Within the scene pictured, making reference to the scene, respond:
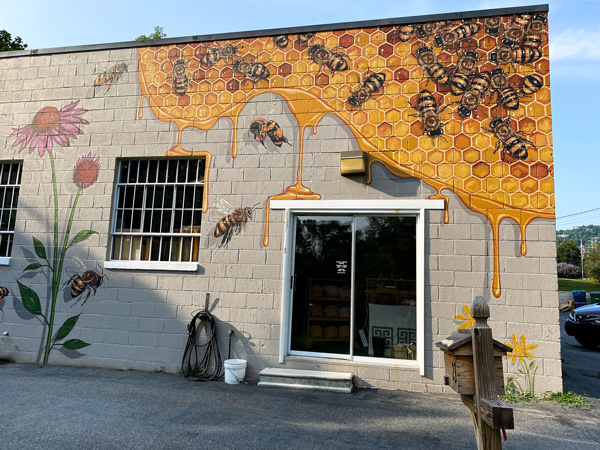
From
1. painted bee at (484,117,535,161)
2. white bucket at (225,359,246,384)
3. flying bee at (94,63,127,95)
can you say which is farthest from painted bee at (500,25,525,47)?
flying bee at (94,63,127,95)

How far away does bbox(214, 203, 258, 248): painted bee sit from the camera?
631 cm

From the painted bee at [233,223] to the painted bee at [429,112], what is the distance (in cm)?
270

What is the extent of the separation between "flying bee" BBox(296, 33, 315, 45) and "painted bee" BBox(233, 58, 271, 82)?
66 centimetres

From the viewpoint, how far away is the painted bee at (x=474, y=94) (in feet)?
19.5

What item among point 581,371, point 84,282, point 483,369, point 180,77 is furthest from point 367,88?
point 581,371

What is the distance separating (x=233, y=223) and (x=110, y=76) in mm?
3395

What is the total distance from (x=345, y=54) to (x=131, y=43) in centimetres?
360

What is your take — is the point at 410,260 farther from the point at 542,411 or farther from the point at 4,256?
the point at 4,256

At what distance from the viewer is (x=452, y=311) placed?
5582 mm

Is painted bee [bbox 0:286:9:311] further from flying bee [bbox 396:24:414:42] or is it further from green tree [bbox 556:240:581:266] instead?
green tree [bbox 556:240:581:266]

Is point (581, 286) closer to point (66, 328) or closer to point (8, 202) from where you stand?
point (66, 328)

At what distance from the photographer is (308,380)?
553 centimetres

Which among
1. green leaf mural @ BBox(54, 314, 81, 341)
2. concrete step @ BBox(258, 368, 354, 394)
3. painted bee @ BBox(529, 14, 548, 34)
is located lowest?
concrete step @ BBox(258, 368, 354, 394)

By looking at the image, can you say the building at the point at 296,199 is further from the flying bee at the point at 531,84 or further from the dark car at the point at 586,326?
the dark car at the point at 586,326
